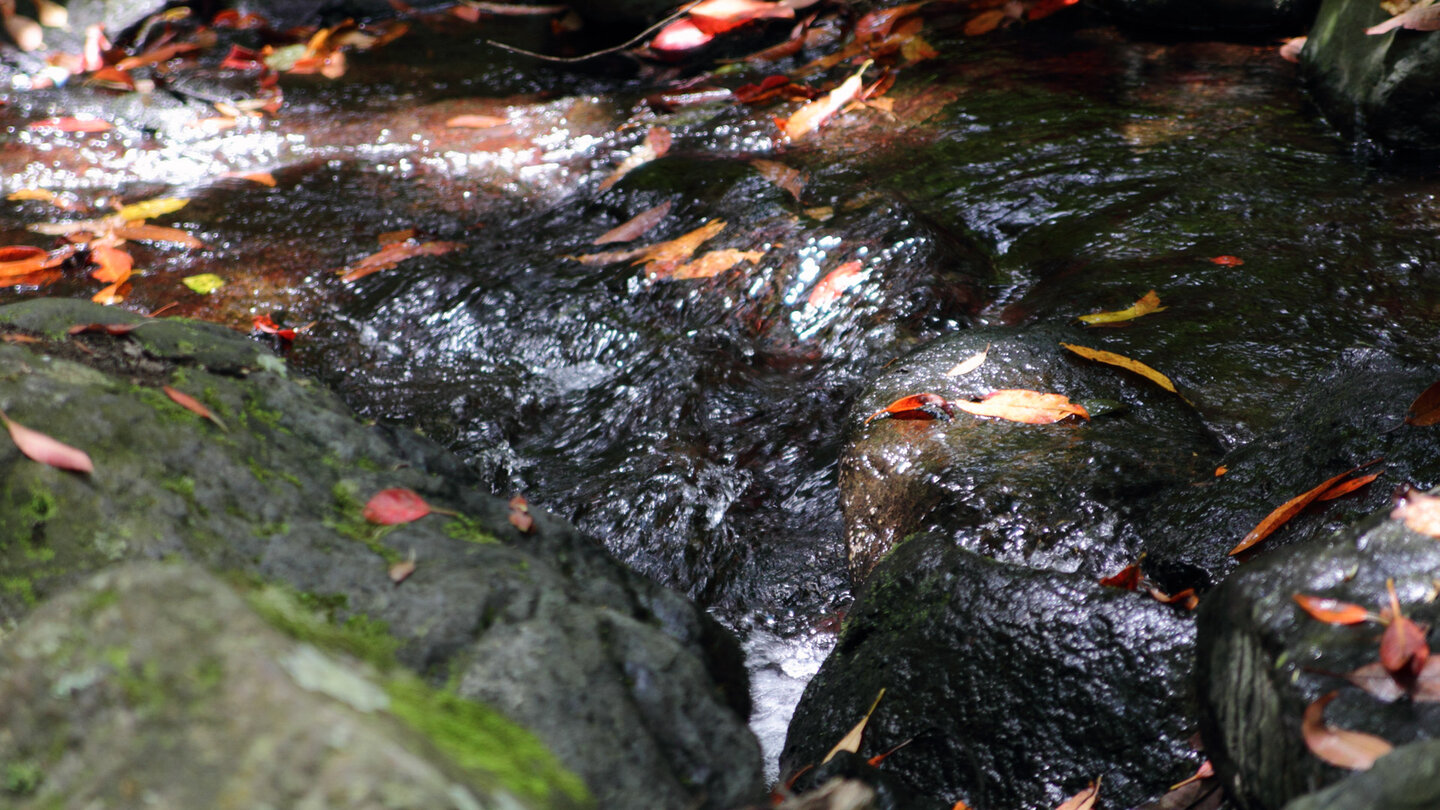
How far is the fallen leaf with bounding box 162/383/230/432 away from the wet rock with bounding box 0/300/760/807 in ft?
0.06

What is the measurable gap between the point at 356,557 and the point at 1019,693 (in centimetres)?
134

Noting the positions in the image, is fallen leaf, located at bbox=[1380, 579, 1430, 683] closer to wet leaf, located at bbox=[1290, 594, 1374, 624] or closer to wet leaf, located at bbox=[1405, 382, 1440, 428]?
wet leaf, located at bbox=[1290, 594, 1374, 624]

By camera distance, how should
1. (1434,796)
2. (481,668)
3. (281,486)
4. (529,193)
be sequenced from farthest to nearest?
(529,193) < (281,486) < (481,668) < (1434,796)

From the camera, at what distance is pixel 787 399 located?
3.53m

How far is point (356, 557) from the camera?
5.22ft

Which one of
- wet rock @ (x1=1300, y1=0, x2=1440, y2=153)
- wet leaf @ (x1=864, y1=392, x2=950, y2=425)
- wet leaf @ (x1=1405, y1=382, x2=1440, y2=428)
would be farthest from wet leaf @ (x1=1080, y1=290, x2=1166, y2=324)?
wet rock @ (x1=1300, y1=0, x2=1440, y2=153)

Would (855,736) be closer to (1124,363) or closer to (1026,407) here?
(1026,407)

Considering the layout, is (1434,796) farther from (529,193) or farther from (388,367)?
(529,193)

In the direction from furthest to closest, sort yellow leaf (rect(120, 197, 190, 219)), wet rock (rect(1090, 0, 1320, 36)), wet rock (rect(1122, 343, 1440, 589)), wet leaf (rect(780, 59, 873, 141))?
wet rock (rect(1090, 0, 1320, 36)), wet leaf (rect(780, 59, 873, 141)), yellow leaf (rect(120, 197, 190, 219)), wet rock (rect(1122, 343, 1440, 589))

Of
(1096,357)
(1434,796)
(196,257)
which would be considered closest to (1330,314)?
(1096,357)

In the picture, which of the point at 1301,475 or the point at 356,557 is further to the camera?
the point at 1301,475

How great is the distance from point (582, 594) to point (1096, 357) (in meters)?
1.99

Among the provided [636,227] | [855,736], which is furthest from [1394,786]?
[636,227]

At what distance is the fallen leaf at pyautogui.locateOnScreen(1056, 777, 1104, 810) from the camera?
1896 mm
